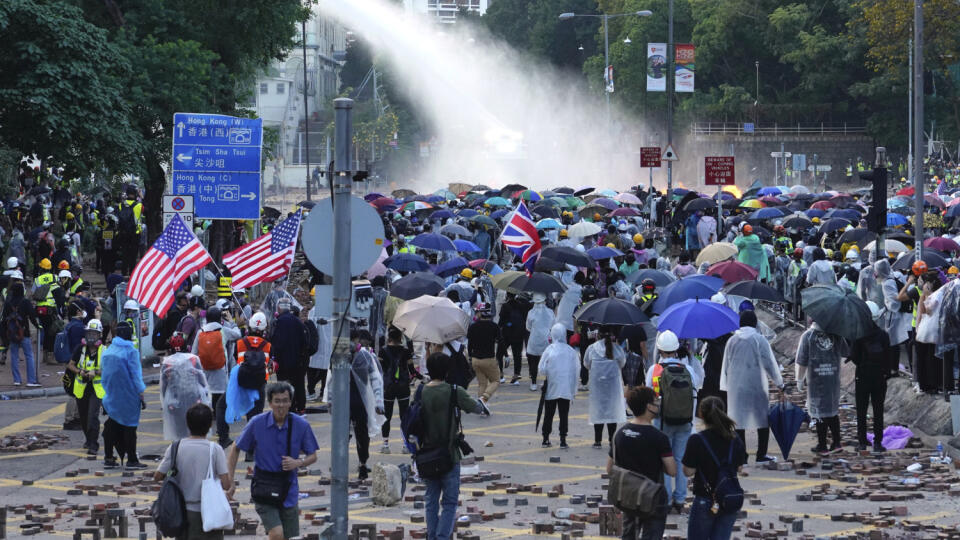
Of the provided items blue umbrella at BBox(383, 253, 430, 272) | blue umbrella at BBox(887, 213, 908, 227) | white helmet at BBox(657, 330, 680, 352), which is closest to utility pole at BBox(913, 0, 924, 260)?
blue umbrella at BBox(383, 253, 430, 272)

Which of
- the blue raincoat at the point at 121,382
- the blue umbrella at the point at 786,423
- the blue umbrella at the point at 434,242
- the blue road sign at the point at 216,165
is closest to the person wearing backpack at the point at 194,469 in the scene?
the blue raincoat at the point at 121,382

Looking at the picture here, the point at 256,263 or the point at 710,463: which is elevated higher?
the point at 256,263

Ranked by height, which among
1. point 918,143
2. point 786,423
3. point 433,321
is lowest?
point 786,423

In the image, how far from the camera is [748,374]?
14.9 metres

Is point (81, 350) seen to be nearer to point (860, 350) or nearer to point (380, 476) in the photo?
point (380, 476)

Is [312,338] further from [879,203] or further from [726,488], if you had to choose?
[726,488]

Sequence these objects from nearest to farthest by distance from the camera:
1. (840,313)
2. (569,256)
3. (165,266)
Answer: (840,313) < (165,266) < (569,256)

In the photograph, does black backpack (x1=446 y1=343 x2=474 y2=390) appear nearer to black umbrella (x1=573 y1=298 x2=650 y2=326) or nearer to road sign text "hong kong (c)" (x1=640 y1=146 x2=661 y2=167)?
black umbrella (x1=573 y1=298 x2=650 y2=326)

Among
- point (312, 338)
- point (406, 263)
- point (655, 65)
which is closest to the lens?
point (312, 338)

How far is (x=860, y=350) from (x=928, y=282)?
1629 mm

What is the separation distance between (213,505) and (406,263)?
47.6 feet

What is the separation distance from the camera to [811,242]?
27.7 metres

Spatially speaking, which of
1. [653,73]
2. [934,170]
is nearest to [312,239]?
[653,73]

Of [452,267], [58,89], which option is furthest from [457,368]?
[58,89]
